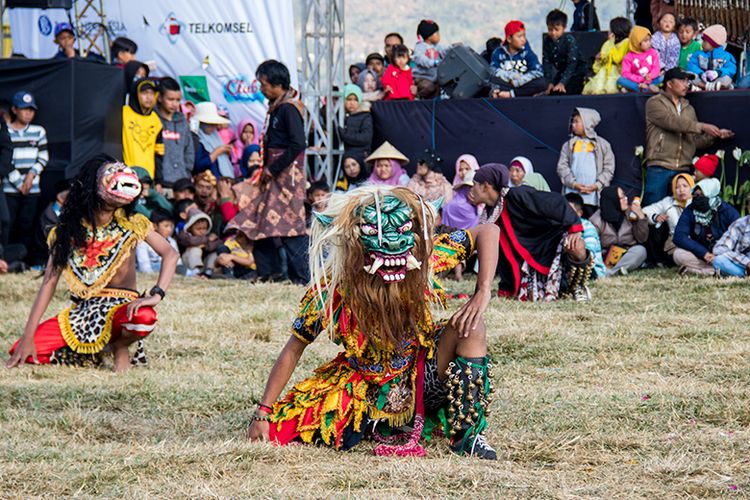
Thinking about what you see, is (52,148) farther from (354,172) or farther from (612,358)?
(612,358)

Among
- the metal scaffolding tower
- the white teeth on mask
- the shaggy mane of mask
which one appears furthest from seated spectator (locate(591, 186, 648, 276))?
the white teeth on mask

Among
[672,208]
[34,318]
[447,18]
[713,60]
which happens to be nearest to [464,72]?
[713,60]

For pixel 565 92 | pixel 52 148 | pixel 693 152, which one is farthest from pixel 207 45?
pixel 693 152

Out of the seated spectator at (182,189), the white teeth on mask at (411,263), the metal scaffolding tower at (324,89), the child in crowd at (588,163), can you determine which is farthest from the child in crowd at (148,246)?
the white teeth on mask at (411,263)

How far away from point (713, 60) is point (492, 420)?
7.66 meters

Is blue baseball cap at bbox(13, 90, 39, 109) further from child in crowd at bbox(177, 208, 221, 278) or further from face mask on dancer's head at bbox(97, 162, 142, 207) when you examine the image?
face mask on dancer's head at bbox(97, 162, 142, 207)

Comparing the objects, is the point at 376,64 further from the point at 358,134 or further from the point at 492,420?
the point at 492,420

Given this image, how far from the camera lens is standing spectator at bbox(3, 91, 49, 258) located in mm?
11633

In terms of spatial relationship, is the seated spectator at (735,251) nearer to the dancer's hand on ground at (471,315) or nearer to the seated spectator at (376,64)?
the seated spectator at (376,64)

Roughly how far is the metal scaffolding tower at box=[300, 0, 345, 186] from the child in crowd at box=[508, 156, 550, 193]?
2016mm

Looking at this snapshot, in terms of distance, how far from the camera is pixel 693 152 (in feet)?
37.7

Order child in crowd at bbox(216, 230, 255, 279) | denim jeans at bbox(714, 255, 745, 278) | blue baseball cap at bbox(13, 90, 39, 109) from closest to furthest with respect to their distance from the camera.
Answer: denim jeans at bbox(714, 255, 745, 278), child in crowd at bbox(216, 230, 255, 279), blue baseball cap at bbox(13, 90, 39, 109)

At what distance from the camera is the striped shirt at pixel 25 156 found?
11.6 metres

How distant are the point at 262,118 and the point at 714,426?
30.3ft
